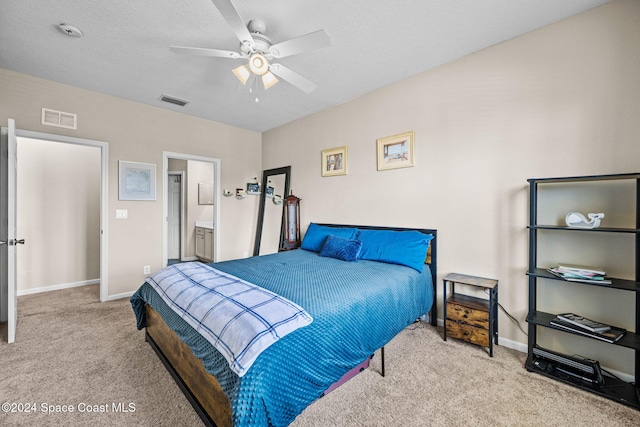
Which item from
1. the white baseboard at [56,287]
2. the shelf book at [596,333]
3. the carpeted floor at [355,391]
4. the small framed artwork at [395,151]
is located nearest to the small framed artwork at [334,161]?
the small framed artwork at [395,151]

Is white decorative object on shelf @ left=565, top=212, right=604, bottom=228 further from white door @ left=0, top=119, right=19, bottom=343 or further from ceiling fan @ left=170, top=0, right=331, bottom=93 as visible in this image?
white door @ left=0, top=119, right=19, bottom=343

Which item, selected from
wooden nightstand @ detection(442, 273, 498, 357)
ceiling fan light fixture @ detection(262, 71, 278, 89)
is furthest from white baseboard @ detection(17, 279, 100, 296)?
wooden nightstand @ detection(442, 273, 498, 357)

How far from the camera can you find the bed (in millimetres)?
1172

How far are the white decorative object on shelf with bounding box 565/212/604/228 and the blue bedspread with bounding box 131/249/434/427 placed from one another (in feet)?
3.88

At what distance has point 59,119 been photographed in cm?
320

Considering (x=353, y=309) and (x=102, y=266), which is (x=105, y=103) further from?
(x=353, y=309)

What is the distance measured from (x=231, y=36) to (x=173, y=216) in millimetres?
5010

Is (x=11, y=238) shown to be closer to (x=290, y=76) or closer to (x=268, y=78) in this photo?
(x=268, y=78)

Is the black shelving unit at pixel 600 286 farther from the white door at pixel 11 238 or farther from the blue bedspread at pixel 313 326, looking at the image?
the white door at pixel 11 238

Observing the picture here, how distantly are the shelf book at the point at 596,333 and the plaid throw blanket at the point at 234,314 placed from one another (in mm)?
1882

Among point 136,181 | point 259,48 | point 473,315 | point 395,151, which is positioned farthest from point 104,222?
point 473,315

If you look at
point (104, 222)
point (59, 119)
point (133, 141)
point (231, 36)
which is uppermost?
point (231, 36)

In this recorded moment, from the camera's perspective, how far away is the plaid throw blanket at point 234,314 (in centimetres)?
118

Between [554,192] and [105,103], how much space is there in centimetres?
516
